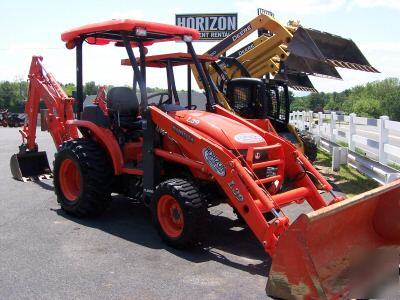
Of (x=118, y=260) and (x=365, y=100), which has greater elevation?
(x=365, y=100)

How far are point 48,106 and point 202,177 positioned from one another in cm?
491

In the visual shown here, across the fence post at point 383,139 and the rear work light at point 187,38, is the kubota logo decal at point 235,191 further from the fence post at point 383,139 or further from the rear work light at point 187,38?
the fence post at point 383,139

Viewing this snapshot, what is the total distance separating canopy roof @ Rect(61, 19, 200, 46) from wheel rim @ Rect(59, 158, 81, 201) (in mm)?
1788

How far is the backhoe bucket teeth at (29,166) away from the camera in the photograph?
31.7 feet

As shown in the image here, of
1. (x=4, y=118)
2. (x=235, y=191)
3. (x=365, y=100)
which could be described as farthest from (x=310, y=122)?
(x=365, y=100)

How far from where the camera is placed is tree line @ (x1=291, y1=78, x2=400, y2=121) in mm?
73000

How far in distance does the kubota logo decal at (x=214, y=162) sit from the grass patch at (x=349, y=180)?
411cm

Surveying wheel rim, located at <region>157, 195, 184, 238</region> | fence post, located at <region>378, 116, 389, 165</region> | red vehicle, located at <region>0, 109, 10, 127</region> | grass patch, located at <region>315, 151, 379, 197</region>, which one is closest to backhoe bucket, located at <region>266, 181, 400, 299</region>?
wheel rim, located at <region>157, 195, 184, 238</region>

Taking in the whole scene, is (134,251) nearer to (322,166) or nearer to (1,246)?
(1,246)

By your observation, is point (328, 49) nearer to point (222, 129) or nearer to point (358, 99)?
point (222, 129)

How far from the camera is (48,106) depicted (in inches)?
369

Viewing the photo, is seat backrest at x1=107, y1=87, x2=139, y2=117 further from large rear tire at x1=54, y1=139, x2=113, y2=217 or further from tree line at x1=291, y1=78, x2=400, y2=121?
tree line at x1=291, y1=78, x2=400, y2=121

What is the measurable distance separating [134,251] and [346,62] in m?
7.73

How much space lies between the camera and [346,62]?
11047 millimetres
